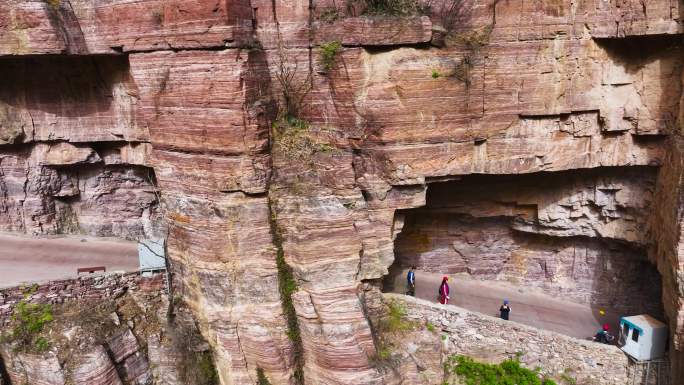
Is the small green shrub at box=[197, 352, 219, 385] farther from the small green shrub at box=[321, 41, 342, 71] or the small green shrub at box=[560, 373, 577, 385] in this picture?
the small green shrub at box=[560, 373, 577, 385]

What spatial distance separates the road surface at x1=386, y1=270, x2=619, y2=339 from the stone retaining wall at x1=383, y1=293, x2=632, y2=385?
138 centimetres

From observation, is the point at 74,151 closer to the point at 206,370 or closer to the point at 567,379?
the point at 206,370

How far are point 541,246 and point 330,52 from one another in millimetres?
8384

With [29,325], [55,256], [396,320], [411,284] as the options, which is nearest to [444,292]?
[411,284]

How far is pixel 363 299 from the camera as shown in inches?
379

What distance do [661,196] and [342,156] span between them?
7.28 metres

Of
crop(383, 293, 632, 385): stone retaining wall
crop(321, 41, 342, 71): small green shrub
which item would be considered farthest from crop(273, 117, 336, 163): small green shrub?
crop(383, 293, 632, 385): stone retaining wall

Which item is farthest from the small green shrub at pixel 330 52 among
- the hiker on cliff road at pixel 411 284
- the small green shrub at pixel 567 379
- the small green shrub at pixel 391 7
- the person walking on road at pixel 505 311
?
the small green shrub at pixel 567 379

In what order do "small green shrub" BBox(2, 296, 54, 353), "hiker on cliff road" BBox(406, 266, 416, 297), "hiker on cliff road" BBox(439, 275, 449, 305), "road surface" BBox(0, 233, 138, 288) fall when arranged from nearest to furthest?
"small green shrub" BBox(2, 296, 54, 353) → "road surface" BBox(0, 233, 138, 288) → "hiker on cliff road" BBox(439, 275, 449, 305) → "hiker on cliff road" BBox(406, 266, 416, 297)

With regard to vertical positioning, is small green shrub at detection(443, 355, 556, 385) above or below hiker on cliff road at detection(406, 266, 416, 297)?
below

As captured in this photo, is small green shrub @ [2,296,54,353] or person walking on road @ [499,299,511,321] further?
person walking on road @ [499,299,511,321]

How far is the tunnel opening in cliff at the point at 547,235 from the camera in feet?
36.0

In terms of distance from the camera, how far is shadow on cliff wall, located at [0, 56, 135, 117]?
10.6m

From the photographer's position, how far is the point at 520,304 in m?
11.9
